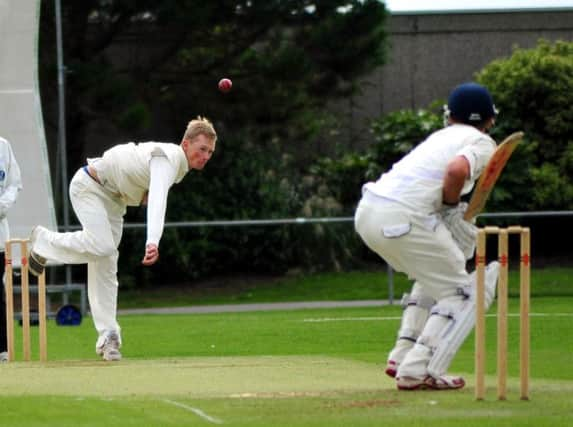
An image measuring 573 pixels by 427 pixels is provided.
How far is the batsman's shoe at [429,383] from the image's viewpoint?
26.2ft

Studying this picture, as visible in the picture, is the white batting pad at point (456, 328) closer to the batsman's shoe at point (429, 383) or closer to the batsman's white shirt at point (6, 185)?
the batsman's shoe at point (429, 383)

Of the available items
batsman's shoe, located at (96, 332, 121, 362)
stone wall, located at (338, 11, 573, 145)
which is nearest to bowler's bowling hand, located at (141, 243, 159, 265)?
batsman's shoe, located at (96, 332, 121, 362)

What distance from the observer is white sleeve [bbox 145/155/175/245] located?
9.78 metres

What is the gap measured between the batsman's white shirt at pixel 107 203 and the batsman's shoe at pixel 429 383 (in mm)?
2646

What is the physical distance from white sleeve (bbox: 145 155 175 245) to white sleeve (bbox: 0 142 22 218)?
2.13m

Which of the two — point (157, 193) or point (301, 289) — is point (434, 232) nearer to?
point (157, 193)

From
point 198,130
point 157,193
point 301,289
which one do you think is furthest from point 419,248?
point 301,289

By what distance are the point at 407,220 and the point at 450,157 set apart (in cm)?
41

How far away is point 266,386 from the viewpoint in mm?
8523

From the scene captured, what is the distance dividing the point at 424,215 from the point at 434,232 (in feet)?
0.35

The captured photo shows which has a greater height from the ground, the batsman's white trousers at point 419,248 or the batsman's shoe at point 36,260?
the batsman's white trousers at point 419,248

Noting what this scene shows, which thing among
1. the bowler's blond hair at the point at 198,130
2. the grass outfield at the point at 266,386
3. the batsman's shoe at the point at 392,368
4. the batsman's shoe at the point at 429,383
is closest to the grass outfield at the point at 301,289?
the grass outfield at the point at 266,386

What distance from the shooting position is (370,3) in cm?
2308

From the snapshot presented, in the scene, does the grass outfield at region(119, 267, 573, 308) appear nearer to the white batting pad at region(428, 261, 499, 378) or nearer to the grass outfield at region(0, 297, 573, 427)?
the grass outfield at region(0, 297, 573, 427)
